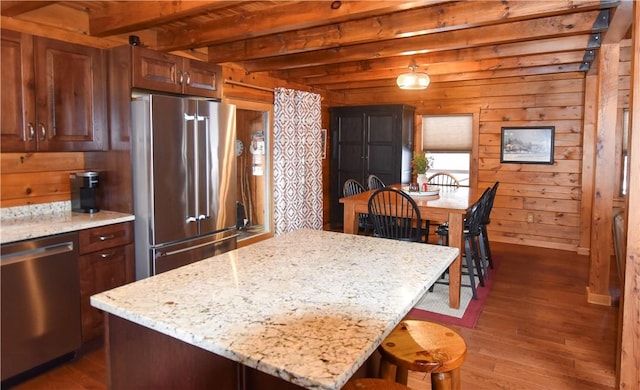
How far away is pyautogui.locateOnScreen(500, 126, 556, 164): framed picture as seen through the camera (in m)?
5.73

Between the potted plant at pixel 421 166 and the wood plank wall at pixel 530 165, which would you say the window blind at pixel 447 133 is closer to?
the wood plank wall at pixel 530 165

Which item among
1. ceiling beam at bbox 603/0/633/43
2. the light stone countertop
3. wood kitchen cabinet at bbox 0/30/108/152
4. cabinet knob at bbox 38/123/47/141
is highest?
ceiling beam at bbox 603/0/633/43

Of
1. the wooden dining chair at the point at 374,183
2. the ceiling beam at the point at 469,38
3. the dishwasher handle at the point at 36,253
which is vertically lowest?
the dishwasher handle at the point at 36,253

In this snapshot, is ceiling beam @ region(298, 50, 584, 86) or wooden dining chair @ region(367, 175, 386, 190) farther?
wooden dining chair @ region(367, 175, 386, 190)

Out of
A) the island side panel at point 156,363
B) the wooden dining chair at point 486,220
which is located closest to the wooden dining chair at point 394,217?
the wooden dining chair at point 486,220

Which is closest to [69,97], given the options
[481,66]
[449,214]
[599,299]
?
[449,214]

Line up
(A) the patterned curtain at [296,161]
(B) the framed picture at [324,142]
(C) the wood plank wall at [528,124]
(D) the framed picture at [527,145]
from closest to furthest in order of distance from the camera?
(A) the patterned curtain at [296,161] < (C) the wood plank wall at [528,124] < (D) the framed picture at [527,145] < (B) the framed picture at [324,142]

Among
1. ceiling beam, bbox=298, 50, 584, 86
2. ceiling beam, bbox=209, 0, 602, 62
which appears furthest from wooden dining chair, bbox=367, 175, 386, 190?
ceiling beam, bbox=209, 0, 602, 62

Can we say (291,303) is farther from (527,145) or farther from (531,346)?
(527,145)

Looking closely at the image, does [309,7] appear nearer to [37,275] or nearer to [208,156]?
[208,156]

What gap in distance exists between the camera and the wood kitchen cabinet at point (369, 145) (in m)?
6.15

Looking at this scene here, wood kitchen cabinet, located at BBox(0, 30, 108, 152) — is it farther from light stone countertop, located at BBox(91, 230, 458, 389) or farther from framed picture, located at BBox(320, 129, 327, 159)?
framed picture, located at BBox(320, 129, 327, 159)

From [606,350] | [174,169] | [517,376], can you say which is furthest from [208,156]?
[606,350]

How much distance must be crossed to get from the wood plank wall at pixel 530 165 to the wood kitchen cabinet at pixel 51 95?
4692mm
